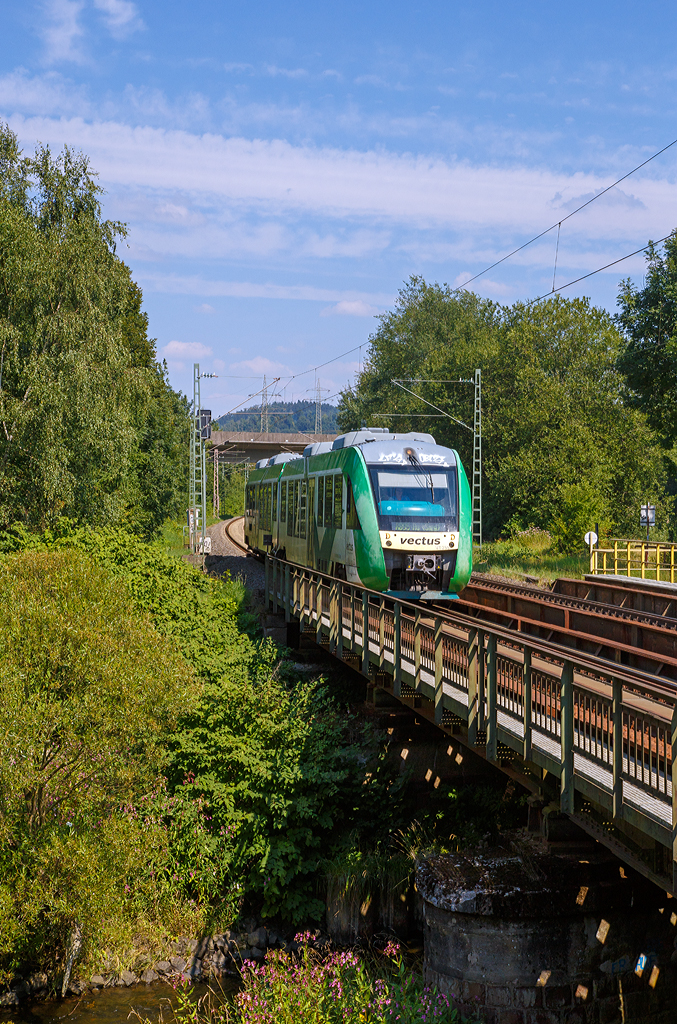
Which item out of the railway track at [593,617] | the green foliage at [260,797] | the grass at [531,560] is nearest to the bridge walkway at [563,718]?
the railway track at [593,617]

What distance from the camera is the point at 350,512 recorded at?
61.9 ft

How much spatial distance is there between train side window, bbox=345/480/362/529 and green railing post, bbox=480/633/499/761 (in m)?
8.10

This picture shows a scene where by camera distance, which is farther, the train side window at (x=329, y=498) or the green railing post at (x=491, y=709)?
the train side window at (x=329, y=498)

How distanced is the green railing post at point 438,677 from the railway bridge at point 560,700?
1 cm

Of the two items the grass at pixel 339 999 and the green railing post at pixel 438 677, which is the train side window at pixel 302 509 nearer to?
the green railing post at pixel 438 677

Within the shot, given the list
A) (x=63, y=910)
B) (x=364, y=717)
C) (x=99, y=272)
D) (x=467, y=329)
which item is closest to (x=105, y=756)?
(x=63, y=910)

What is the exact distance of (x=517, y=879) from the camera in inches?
400

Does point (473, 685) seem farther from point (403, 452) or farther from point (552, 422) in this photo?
point (552, 422)

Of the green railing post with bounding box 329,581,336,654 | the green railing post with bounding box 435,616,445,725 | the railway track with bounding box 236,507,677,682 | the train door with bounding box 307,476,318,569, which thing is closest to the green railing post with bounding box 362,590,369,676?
the railway track with bounding box 236,507,677,682

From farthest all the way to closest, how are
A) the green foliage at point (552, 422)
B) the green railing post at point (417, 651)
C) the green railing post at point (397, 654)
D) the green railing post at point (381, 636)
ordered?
1. the green foliage at point (552, 422)
2. the green railing post at point (381, 636)
3. the green railing post at point (397, 654)
4. the green railing post at point (417, 651)

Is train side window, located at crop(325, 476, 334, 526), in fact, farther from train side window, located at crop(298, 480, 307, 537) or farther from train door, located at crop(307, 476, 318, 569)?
train side window, located at crop(298, 480, 307, 537)

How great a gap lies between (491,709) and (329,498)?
1126cm

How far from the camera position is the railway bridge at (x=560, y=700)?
295 inches

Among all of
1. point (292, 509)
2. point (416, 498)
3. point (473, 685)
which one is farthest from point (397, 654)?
point (292, 509)
